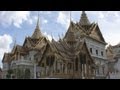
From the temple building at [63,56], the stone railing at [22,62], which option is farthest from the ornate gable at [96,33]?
the stone railing at [22,62]

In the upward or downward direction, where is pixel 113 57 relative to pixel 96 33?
downward

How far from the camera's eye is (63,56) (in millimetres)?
12516

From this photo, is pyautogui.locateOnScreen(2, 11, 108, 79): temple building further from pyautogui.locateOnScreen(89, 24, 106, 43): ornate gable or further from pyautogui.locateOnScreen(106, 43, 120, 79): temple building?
pyautogui.locateOnScreen(106, 43, 120, 79): temple building

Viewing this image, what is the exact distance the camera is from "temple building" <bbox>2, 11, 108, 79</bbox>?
12.4m

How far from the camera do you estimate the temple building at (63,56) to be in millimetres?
12405

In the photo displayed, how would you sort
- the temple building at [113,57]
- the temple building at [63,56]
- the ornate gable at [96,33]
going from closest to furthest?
the temple building at [63,56]
the temple building at [113,57]
the ornate gable at [96,33]

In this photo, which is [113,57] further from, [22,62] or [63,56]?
[22,62]

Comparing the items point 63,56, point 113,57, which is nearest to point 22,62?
point 63,56

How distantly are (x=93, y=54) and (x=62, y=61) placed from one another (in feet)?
12.1

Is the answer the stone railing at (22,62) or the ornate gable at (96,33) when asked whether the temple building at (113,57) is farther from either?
the stone railing at (22,62)

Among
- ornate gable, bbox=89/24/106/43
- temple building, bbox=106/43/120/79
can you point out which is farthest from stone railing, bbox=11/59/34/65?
temple building, bbox=106/43/120/79
